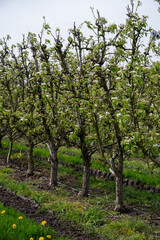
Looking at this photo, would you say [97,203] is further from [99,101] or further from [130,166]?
[130,166]

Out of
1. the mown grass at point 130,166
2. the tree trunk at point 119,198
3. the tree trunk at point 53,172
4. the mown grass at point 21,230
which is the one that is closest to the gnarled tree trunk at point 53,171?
the tree trunk at point 53,172

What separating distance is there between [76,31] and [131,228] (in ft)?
20.9

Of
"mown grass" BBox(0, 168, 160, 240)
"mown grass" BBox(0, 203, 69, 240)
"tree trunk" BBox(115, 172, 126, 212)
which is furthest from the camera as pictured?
"tree trunk" BBox(115, 172, 126, 212)

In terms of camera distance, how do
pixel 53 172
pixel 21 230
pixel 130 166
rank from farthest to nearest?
1. pixel 130 166
2. pixel 53 172
3. pixel 21 230

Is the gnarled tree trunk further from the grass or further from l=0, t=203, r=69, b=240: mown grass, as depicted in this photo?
l=0, t=203, r=69, b=240: mown grass

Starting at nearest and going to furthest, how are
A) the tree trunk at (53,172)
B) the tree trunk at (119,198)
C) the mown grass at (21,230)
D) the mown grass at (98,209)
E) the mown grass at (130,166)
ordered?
the mown grass at (21,230)
the mown grass at (98,209)
the tree trunk at (119,198)
the tree trunk at (53,172)
the mown grass at (130,166)

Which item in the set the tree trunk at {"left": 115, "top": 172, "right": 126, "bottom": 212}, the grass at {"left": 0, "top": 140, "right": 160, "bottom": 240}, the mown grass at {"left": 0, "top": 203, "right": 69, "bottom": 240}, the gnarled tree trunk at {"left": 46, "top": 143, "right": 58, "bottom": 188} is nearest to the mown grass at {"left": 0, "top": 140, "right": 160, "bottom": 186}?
the grass at {"left": 0, "top": 140, "right": 160, "bottom": 240}

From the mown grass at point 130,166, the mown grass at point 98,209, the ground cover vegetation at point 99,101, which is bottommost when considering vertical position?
the mown grass at point 98,209

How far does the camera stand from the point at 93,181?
10.9 metres

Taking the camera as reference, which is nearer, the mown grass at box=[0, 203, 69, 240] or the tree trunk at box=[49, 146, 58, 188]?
the mown grass at box=[0, 203, 69, 240]

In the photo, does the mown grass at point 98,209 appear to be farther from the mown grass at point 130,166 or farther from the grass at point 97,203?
the mown grass at point 130,166

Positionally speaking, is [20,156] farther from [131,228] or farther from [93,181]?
[131,228]

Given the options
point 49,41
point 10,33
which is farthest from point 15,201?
point 10,33

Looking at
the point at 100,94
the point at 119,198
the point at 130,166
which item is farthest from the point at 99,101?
the point at 130,166
